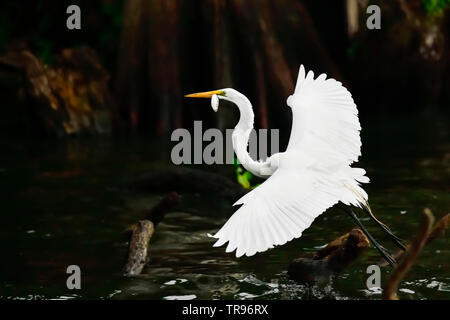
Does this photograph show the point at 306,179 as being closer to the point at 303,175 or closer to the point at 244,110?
the point at 303,175

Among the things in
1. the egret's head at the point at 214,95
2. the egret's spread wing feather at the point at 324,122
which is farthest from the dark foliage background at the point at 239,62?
the egret's head at the point at 214,95

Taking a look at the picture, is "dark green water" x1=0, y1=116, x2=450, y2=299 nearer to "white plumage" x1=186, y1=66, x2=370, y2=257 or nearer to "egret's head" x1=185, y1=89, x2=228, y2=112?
"white plumage" x1=186, y1=66, x2=370, y2=257

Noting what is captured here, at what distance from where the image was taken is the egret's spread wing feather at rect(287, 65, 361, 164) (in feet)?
22.7

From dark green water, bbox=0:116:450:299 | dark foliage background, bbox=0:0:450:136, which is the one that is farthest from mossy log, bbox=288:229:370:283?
dark foliage background, bbox=0:0:450:136

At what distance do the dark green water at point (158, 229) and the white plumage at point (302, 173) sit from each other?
65 cm

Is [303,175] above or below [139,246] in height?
above

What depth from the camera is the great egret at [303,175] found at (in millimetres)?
5543

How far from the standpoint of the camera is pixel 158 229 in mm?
8695

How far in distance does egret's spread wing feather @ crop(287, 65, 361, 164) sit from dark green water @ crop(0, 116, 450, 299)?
36.8 inches

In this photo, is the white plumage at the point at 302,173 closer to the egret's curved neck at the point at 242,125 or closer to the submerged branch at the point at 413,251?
the egret's curved neck at the point at 242,125

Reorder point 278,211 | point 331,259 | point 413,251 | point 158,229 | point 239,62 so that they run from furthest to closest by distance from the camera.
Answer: point 239,62, point 158,229, point 331,259, point 278,211, point 413,251

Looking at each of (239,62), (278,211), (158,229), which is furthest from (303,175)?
(239,62)

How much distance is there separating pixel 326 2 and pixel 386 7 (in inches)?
57.0

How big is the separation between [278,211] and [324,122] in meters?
1.59
